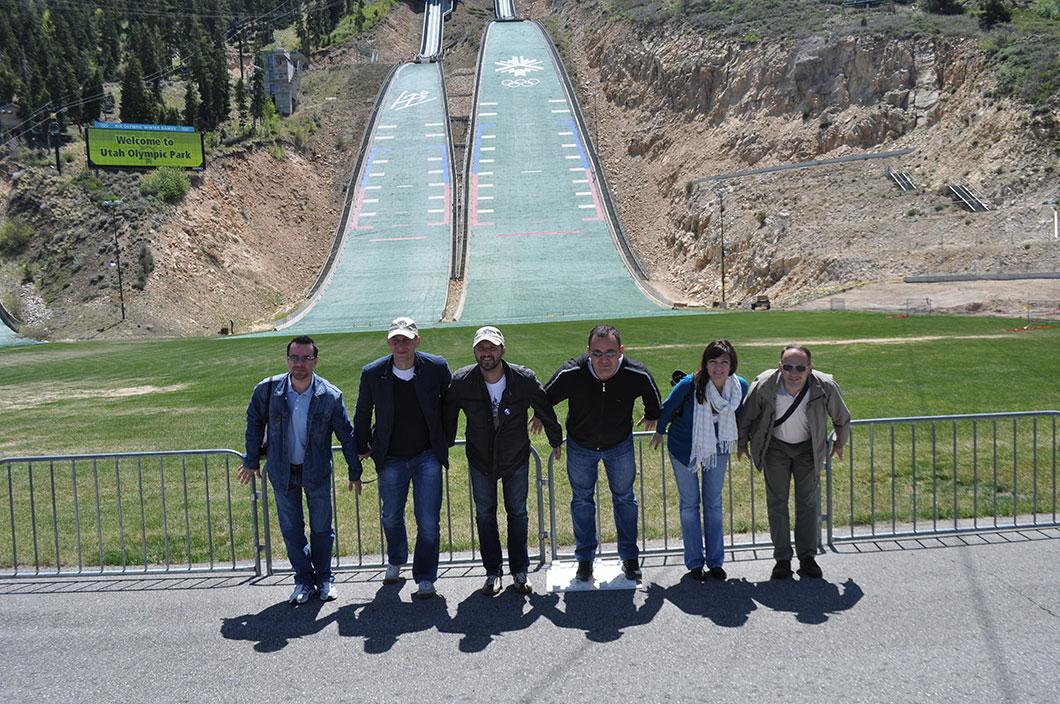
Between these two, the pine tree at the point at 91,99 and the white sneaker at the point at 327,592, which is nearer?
the white sneaker at the point at 327,592

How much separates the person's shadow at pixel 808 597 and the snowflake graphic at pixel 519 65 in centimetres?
7502

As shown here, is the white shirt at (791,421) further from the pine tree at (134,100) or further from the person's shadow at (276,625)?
the pine tree at (134,100)

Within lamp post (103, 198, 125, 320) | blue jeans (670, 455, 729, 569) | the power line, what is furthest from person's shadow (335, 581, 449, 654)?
the power line

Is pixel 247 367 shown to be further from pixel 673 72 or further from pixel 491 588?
pixel 673 72

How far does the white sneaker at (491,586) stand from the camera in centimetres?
685

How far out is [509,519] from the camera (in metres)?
7.11

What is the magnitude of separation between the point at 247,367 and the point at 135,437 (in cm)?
990

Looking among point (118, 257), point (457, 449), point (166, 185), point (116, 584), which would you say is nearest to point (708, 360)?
point (116, 584)

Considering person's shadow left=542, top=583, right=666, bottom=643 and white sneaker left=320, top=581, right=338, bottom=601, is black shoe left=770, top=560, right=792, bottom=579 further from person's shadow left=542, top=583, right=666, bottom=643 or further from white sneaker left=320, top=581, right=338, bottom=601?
white sneaker left=320, top=581, right=338, bottom=601

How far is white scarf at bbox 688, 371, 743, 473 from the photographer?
23.2 ft

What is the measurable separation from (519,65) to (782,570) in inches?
3055

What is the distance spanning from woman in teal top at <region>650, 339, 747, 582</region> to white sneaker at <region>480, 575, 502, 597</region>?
1.51 meters

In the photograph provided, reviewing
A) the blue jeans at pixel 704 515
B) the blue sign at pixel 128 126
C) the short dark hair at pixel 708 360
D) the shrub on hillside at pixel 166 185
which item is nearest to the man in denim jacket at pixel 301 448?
the blue jeans at pixel 704 515

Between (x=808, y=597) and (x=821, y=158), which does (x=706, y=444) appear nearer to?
(x=808, y=597)
